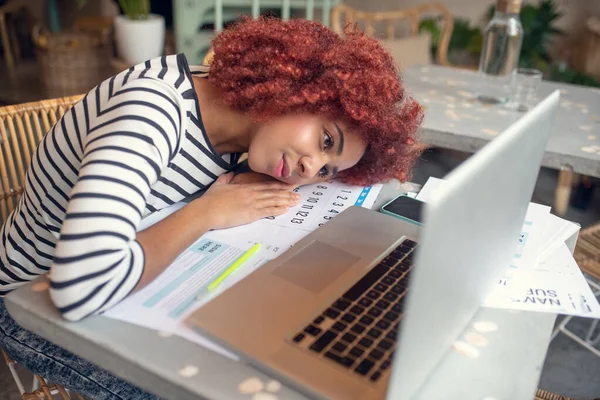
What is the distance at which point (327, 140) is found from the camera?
918 mm

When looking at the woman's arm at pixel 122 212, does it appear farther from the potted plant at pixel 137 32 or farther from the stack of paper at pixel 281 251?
the potted plant at pixel 137 32

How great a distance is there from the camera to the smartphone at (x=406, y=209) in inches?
35.7

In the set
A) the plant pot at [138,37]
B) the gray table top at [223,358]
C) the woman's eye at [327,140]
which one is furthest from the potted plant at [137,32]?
the gray table top at [223,358]

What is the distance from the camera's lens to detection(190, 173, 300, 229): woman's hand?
848mm

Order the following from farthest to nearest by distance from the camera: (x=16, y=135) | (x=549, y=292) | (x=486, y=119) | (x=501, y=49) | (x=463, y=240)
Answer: (x=501, y=49) → (x=486, y=119) → (x=16, y=135) → (x=549, y=292) → (x=463, y=240)

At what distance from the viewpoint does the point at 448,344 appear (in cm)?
61

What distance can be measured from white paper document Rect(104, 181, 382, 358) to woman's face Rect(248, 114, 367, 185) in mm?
67

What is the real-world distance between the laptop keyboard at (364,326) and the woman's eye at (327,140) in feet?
0.91

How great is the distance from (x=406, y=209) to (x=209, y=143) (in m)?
0.37

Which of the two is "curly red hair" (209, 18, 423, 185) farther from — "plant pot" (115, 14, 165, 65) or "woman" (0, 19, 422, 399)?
"plant pot" (115, 14, 165, 65)

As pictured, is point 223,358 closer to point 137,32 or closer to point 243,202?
point 243,202

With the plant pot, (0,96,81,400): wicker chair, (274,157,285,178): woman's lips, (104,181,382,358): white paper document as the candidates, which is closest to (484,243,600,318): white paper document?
(104,181,382,358): white paper document

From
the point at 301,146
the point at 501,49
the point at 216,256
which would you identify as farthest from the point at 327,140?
the point at 501,49

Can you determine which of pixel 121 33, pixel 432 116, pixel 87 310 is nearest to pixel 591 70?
pixel 432 116
